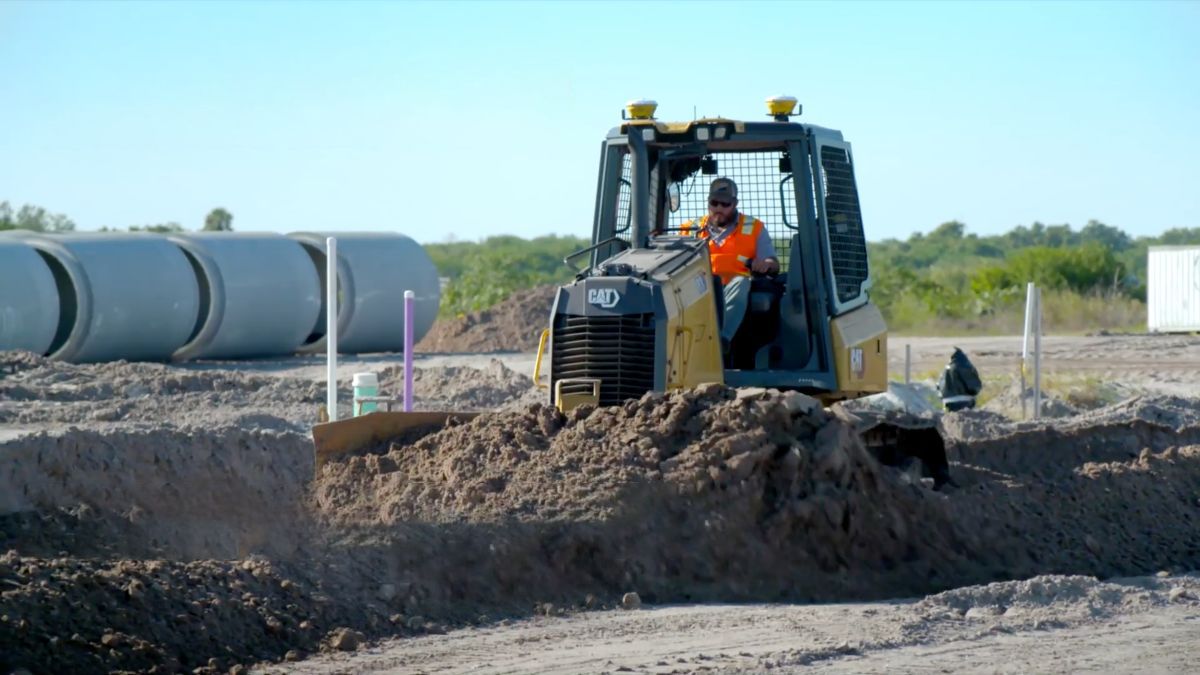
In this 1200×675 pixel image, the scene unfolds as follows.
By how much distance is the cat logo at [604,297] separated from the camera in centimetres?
927

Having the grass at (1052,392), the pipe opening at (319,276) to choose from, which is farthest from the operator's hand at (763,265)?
the pipe opening at (319,276)

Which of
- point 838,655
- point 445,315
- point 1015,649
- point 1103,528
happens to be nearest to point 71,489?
point 838,655

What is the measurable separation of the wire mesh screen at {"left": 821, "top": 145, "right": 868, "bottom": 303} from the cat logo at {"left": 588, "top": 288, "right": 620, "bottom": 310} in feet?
5.49

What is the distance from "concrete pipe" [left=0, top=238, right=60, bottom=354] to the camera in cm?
2153

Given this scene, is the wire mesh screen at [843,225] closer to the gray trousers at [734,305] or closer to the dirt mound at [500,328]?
the gray trousers at [734,305]

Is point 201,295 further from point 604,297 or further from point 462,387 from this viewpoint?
point 604,297

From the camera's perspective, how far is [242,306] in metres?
24.4

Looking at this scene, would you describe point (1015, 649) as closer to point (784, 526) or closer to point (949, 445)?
point (784, 526)

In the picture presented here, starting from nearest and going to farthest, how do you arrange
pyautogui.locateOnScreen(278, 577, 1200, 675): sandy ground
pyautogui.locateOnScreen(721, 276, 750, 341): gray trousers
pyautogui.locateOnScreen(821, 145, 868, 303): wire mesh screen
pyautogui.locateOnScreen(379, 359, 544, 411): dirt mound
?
pyautogui.locateOnScreen(278, 577, 1200, 675): sandy ground → pyautogui.locateOnScreen(721, 276, 750, 341): gray trousers → pyautogui.locateOnScreen(821, 145, 868, 303): wire mesh screen → pyautogui.locateOnScreen(379, 359, 544, 411): dirt mound

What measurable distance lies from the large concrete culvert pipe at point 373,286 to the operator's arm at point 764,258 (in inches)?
636

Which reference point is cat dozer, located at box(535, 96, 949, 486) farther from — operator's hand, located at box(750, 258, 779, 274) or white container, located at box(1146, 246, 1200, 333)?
white container, located at box(1146, 246, 1200, 333)

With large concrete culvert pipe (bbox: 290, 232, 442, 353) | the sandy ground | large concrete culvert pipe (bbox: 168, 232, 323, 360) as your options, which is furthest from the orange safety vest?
large concrete culvert pipe (bbox: 290, 232, 442, 353)

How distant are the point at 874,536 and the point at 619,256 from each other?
2.36 meters

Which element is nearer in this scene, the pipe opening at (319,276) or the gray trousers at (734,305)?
the gray trousers at (734,305)
